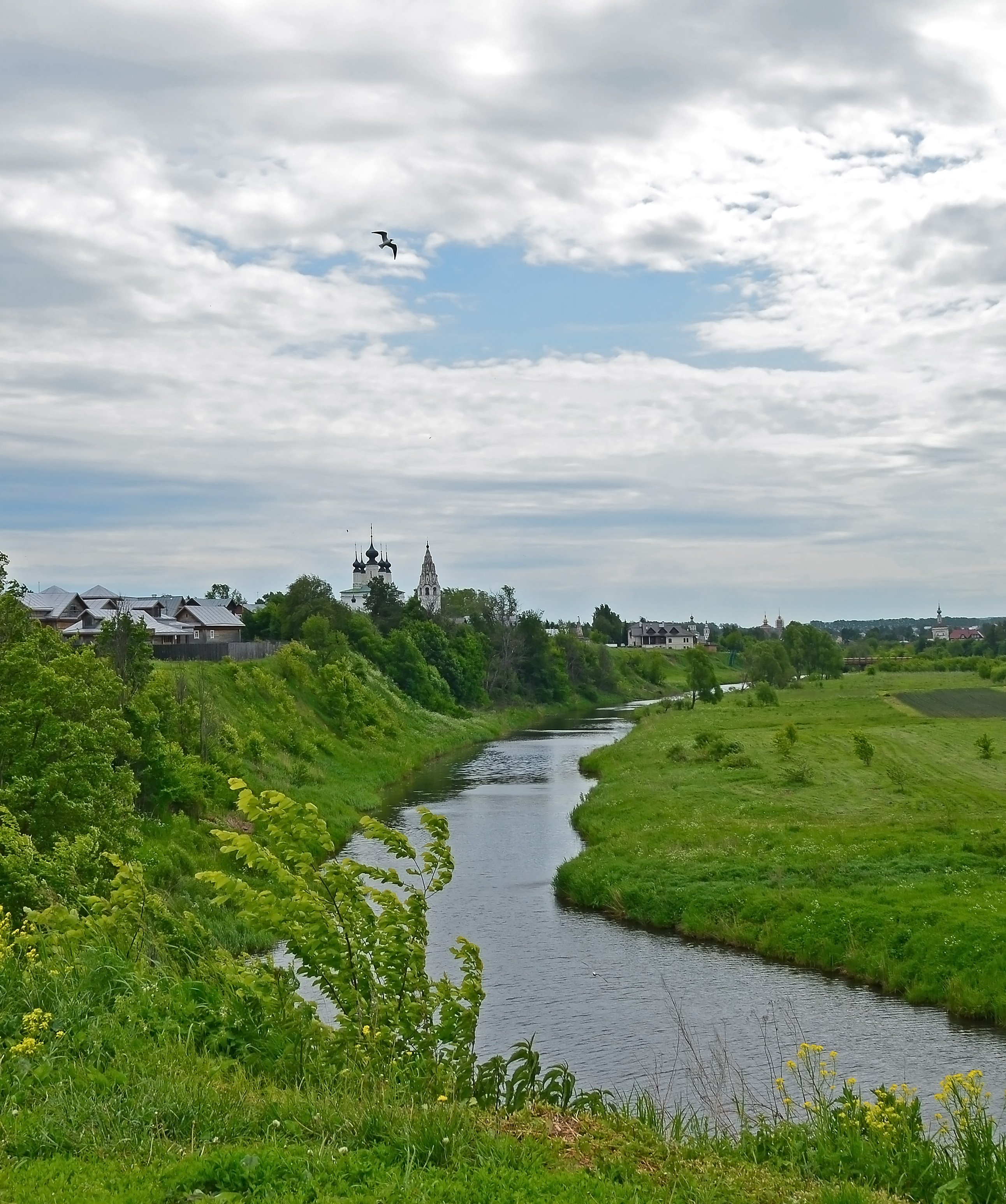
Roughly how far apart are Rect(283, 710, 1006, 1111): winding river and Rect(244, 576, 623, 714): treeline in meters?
53.0

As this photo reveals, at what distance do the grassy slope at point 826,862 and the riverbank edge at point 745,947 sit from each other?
0.05 meters

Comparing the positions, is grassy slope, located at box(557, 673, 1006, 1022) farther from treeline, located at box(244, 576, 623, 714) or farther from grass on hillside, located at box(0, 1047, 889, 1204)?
treeline, located at box(244, 576, 623, 714)

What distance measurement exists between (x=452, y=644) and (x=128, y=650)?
73.0 m

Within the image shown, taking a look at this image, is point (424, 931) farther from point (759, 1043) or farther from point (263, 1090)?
point (759, 1043)

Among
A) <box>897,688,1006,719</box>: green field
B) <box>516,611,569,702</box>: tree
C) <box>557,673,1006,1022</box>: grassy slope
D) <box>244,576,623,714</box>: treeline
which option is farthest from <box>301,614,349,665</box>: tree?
<box>897,688,1006,719</box>: green field

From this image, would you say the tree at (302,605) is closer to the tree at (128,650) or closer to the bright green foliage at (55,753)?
the tree at (128,650)

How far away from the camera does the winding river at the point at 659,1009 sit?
17.7m

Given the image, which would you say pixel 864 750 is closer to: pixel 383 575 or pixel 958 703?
pixel 958 703

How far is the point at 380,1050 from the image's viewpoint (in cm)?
970

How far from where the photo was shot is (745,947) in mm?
26000

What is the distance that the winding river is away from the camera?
1772 centimetres

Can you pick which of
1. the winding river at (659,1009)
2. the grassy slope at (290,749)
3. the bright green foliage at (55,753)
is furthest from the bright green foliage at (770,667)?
the bright green foliage at (55,753)

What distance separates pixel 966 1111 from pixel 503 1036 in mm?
11595

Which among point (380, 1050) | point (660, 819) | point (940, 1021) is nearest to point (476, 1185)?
point (380, 1050)
